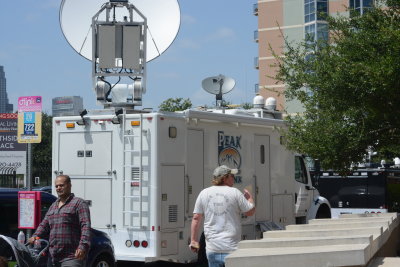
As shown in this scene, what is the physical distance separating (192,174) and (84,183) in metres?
1.86

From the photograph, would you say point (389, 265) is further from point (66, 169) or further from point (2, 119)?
point (2, 119)

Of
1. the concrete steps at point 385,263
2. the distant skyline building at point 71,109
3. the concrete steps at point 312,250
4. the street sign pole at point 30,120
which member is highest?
the distant skyline building at point 71,109

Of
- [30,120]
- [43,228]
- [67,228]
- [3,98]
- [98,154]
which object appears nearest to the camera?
[67,228]

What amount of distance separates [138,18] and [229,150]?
3.65 meters

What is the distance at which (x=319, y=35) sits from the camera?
43.6 feet

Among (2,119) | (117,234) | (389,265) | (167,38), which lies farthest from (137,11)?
(2,119)

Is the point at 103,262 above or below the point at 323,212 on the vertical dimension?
below

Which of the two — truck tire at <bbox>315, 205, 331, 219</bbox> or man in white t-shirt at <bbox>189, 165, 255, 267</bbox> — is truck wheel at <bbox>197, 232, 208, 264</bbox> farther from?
man in white t-shirt at <bbox>189, 165, 255, 267</bbox>

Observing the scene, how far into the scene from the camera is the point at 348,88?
10.4 meters

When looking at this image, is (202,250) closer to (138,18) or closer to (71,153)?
(71,153)

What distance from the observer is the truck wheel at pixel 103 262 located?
1068 centimetres

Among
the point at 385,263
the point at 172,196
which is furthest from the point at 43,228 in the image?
the point at 172,196

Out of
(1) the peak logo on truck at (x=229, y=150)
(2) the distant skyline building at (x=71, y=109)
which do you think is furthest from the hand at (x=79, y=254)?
(1) the peak logo on truck at (x=229, y=150)

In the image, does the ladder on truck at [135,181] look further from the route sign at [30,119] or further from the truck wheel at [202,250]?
the route sign at [30,119]
